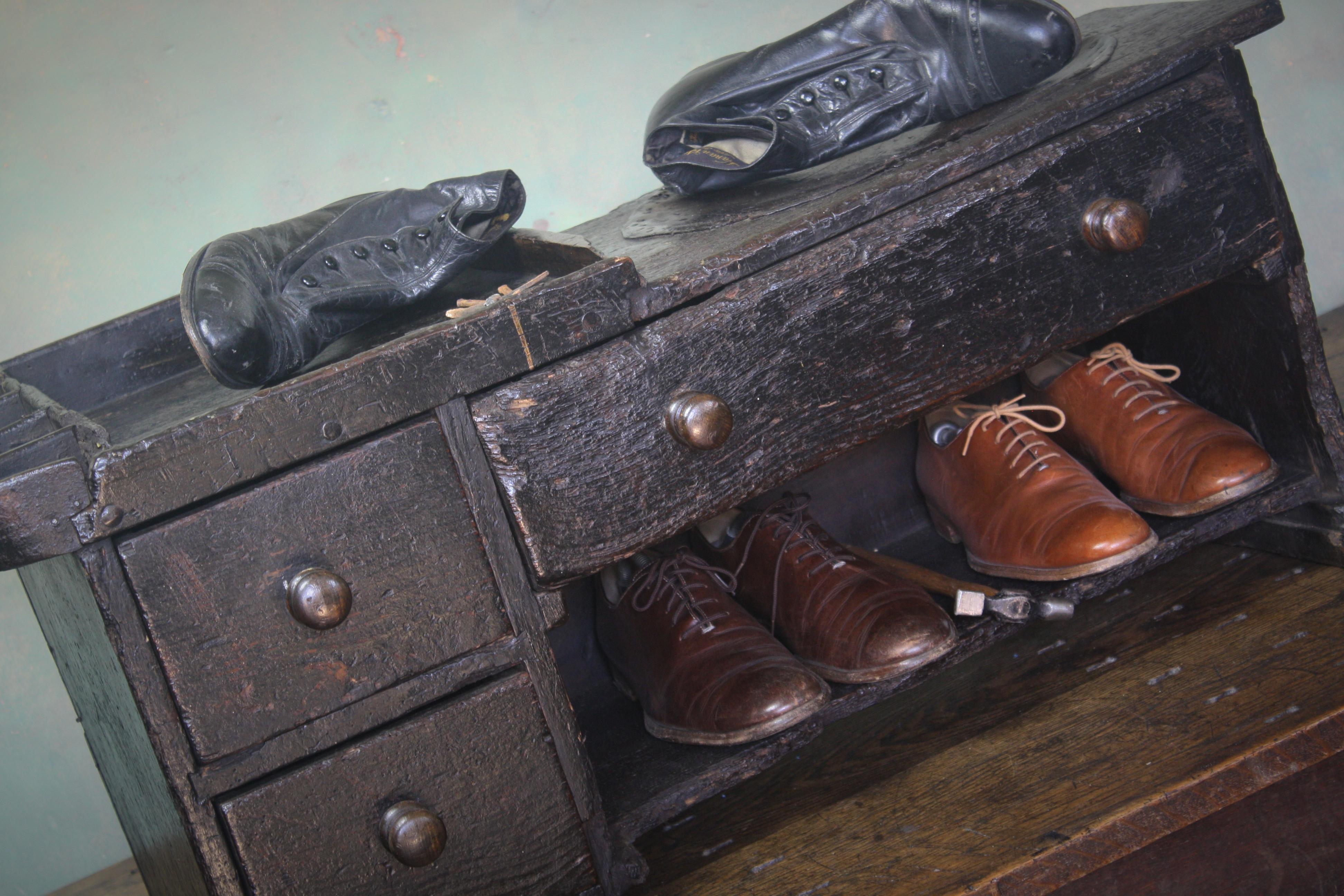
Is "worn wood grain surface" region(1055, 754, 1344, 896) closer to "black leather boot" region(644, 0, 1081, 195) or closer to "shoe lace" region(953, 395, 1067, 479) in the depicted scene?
"shoe lace" region(953, 395, 1067, 479)

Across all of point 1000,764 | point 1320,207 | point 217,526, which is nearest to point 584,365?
point 217,526

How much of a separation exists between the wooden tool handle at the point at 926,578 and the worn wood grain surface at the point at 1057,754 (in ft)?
0.37

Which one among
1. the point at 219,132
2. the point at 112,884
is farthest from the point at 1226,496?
the point at 112,884

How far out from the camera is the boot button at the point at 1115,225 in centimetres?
84

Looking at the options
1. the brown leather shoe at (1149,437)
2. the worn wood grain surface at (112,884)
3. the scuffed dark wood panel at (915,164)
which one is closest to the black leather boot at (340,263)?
the scuffed dark wood panel at (915,164)

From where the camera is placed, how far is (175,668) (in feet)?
2.14

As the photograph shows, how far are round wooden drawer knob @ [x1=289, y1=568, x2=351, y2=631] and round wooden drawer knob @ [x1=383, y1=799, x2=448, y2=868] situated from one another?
0.49 feet

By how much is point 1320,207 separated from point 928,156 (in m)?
1.34

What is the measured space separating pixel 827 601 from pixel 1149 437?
1.32 feet

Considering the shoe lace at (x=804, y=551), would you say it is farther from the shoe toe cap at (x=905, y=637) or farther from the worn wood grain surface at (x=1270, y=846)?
the worn wood grain surface at (x=1270, y=846)

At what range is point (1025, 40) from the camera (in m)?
0.96

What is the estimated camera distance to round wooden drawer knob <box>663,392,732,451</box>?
29.5 inches

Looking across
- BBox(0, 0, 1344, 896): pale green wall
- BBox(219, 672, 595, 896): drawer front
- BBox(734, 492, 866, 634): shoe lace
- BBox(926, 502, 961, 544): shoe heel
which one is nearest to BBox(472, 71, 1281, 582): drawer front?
BBox(219, 672, 595, 896): drawer front

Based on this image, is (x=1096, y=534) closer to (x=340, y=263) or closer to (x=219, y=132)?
(x=340, y=263)
